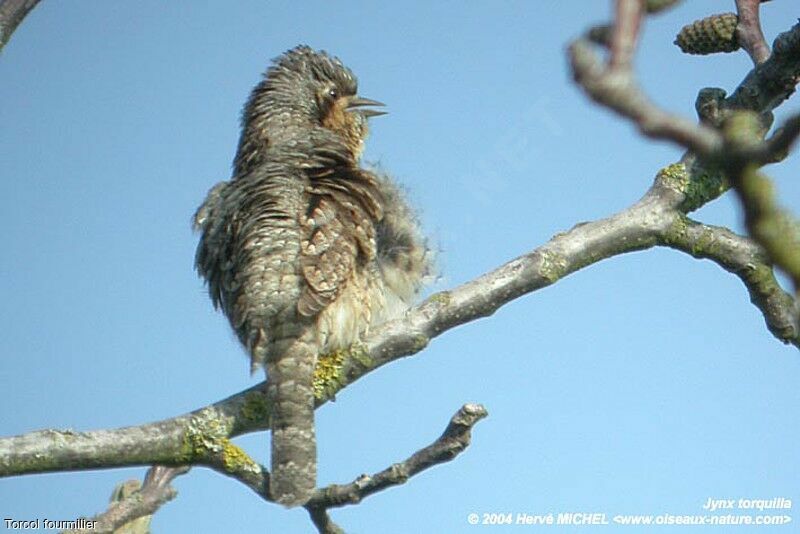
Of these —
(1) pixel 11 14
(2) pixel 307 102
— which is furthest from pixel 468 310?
(2) pixel 307 102

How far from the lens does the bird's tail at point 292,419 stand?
4.06 metres

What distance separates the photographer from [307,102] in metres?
6.27

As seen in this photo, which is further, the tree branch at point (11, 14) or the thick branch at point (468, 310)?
the tree branch at point (11, 14)

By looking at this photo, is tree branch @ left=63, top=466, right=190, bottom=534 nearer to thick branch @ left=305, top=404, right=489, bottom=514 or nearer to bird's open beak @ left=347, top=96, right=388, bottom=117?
thick branch @ left=305, top=404, right=489, bottom=514

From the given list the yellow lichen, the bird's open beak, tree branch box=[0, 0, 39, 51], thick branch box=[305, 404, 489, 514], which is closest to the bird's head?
the bird's open beak

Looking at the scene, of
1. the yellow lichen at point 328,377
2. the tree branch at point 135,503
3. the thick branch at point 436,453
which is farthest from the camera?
the yellow lichen at point 328,377

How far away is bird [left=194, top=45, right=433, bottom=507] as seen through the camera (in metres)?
4.29

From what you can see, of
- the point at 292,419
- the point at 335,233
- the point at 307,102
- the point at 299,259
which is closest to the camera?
the point at 292,419

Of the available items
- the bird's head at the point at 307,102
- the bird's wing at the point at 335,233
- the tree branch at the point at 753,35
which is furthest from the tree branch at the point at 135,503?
the tree branch at the point at 753,35

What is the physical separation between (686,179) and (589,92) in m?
3.56

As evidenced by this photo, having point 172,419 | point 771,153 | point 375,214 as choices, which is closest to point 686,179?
point 375,214

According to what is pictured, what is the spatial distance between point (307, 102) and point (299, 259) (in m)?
1.82

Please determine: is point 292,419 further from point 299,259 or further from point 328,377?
point 299,259

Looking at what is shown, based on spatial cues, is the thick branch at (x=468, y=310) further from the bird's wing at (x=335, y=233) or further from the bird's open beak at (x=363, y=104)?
the bird's open beak at (x=363, y=104)
